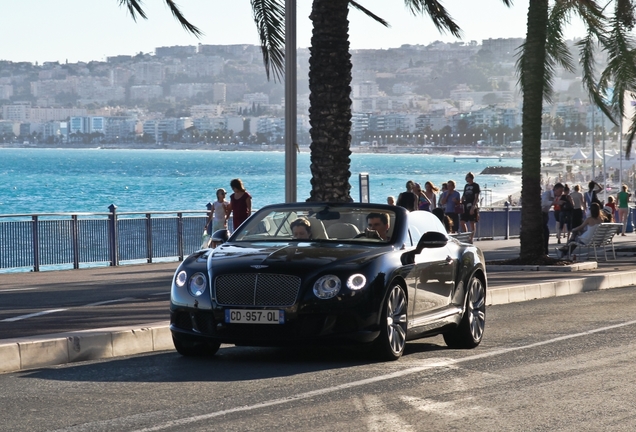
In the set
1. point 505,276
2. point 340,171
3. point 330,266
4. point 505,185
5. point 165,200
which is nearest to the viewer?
point 330,266

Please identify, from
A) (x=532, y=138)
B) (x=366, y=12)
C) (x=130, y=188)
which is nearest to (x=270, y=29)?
(x=366, y=12)

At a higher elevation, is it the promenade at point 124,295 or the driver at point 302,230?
the driver at point 302,230

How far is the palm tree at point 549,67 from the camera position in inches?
A: 945

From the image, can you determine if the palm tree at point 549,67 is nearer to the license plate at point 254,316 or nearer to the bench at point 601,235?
the bench at point 601,235

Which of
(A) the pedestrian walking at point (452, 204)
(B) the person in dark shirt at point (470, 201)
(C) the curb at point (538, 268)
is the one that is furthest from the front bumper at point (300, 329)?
(A) the pedestrian walking at point (452, 204)

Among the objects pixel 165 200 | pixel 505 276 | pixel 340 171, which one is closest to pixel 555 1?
pixel 505 276

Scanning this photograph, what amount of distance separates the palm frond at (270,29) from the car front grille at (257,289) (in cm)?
1040

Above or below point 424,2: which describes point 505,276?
below

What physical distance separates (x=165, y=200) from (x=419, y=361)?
102535mm

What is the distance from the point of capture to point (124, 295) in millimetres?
17891

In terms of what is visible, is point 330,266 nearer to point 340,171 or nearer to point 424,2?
point 340,171

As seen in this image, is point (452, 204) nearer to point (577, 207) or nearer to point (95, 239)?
point (577, 207)

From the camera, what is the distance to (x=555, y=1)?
88.5 feet

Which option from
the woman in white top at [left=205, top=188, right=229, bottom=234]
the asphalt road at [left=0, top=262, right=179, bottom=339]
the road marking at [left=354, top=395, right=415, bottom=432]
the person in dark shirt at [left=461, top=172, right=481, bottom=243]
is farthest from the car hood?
the person in dark shirt at [left=461, top=172, right=481, bottom=243]
